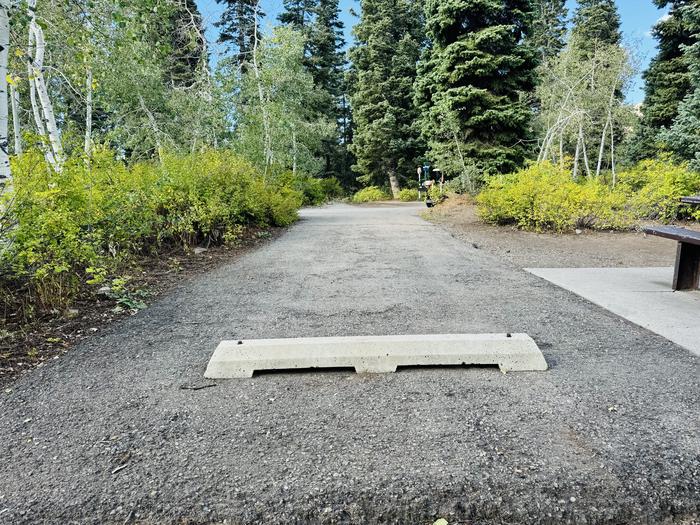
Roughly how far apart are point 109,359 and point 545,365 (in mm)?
2910

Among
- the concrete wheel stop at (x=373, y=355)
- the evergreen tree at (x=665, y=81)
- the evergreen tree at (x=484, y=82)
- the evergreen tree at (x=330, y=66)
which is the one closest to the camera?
the concrete wheel stop at (x=373, y=355)

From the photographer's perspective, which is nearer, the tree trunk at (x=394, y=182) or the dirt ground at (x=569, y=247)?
the dirt ground at (x=569, y=247)

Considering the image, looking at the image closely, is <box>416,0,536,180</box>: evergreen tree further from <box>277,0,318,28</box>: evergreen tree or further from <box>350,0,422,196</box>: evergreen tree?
<box>277,0,318,28</box>: evergreen tree

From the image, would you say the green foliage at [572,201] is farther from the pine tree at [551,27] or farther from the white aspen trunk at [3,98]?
the pine tree at [551,27]

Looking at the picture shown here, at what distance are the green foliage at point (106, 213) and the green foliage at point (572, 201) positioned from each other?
5748 millimetres

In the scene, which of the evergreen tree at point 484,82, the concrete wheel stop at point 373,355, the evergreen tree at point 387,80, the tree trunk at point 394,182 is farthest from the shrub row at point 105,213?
the tree trunk at point 394,182

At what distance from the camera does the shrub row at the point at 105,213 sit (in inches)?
136

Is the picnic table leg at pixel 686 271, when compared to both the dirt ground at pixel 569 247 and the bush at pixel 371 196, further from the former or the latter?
the bush at pixel 371 196

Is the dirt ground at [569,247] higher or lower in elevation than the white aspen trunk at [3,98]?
lower

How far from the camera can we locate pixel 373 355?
2699 mm

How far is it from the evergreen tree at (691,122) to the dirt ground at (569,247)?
7.20 ft

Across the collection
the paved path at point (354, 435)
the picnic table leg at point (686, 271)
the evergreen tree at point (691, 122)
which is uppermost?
the evergreen tree at point (691, 122)

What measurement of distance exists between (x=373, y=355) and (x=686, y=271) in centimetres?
412

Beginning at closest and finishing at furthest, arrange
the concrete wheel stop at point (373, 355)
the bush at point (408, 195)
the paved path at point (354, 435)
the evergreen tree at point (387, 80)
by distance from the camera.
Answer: the paved path at point (354, 435) → the concrete wheel stop at point (373, 355) → the bush at point (408, 195) → the evergreen tree at point (387, 80)
